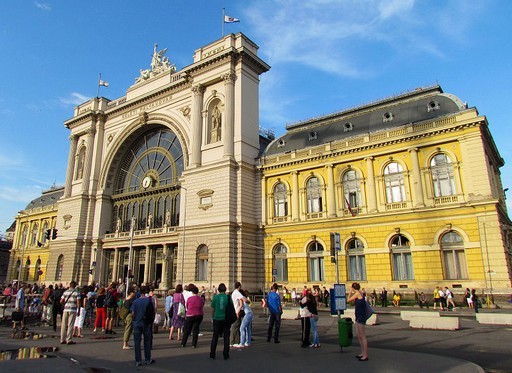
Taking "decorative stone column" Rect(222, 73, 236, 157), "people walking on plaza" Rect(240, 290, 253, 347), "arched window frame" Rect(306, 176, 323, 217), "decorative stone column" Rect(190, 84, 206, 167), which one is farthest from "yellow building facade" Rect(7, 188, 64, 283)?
"people walking on plaza" Rect(240, 290, 253, 347)

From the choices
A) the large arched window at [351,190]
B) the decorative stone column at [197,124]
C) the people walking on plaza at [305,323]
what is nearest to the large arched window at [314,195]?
the large arched window at [351,190]

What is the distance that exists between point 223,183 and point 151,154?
18.1 m

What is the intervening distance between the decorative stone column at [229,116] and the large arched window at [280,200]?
20.6 ft

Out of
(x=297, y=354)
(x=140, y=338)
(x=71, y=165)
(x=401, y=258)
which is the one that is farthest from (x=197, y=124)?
(x=140, y=338)

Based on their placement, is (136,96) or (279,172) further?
(136,96)

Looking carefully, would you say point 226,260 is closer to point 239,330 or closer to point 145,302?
point 239,330

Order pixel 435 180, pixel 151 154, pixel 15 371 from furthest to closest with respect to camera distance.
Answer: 1. pixel 151 154
2. pixel 435 180
3. pixel 15 371

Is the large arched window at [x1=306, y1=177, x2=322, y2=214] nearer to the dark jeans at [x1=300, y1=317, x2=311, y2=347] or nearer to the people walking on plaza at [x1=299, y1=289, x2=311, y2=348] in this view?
the people walking on plaza at [x1=299, y1=289, x2=311, y2=348]

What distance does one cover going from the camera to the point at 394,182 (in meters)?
34.2

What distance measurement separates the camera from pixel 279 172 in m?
41.3

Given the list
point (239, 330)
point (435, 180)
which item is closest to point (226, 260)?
point (435, 180)

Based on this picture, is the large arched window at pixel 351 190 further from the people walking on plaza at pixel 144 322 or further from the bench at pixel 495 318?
the people walking on plaza at pixel 144 322

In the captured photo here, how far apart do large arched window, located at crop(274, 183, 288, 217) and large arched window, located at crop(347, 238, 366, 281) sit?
8084 mm

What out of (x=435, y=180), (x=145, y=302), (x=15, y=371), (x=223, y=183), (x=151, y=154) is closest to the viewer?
(x=15, y=371)
